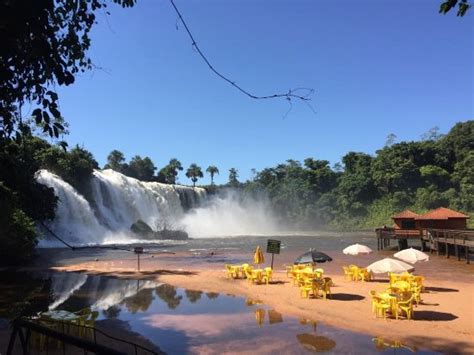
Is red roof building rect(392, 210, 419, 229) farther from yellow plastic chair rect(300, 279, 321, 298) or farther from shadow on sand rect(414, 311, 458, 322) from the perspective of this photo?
shadow on sand rect(414, 311, 458, 322)

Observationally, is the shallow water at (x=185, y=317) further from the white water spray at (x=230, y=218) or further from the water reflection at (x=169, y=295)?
the white water spray at (x=230, y=218)

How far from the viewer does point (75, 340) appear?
3332 millimetres

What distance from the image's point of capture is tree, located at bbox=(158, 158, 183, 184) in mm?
115938

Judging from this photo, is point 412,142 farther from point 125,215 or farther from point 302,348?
point 302,348

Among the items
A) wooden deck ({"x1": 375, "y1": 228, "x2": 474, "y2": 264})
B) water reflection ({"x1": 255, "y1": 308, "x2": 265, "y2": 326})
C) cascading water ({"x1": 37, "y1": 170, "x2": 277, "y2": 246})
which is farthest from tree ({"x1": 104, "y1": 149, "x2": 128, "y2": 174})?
water reflection ({"x1": 255, "y1": 308, "x2": 265, "y2": 326})

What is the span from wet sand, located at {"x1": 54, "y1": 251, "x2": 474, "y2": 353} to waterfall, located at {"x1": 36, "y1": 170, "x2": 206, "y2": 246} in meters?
20.3

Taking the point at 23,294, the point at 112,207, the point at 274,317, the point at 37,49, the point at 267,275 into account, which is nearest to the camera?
the point at 37,49

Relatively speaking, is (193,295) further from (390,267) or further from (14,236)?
(14,236)

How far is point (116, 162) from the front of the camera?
112 meters

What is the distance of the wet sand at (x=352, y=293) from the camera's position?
13.1m

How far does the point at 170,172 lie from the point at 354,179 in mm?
45294

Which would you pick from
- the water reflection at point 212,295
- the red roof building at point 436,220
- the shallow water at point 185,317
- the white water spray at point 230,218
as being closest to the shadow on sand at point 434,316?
the shallow water at point 185,317

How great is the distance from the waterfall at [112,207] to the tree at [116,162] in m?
29.1

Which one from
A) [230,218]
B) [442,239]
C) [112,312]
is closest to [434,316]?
[112,312]
